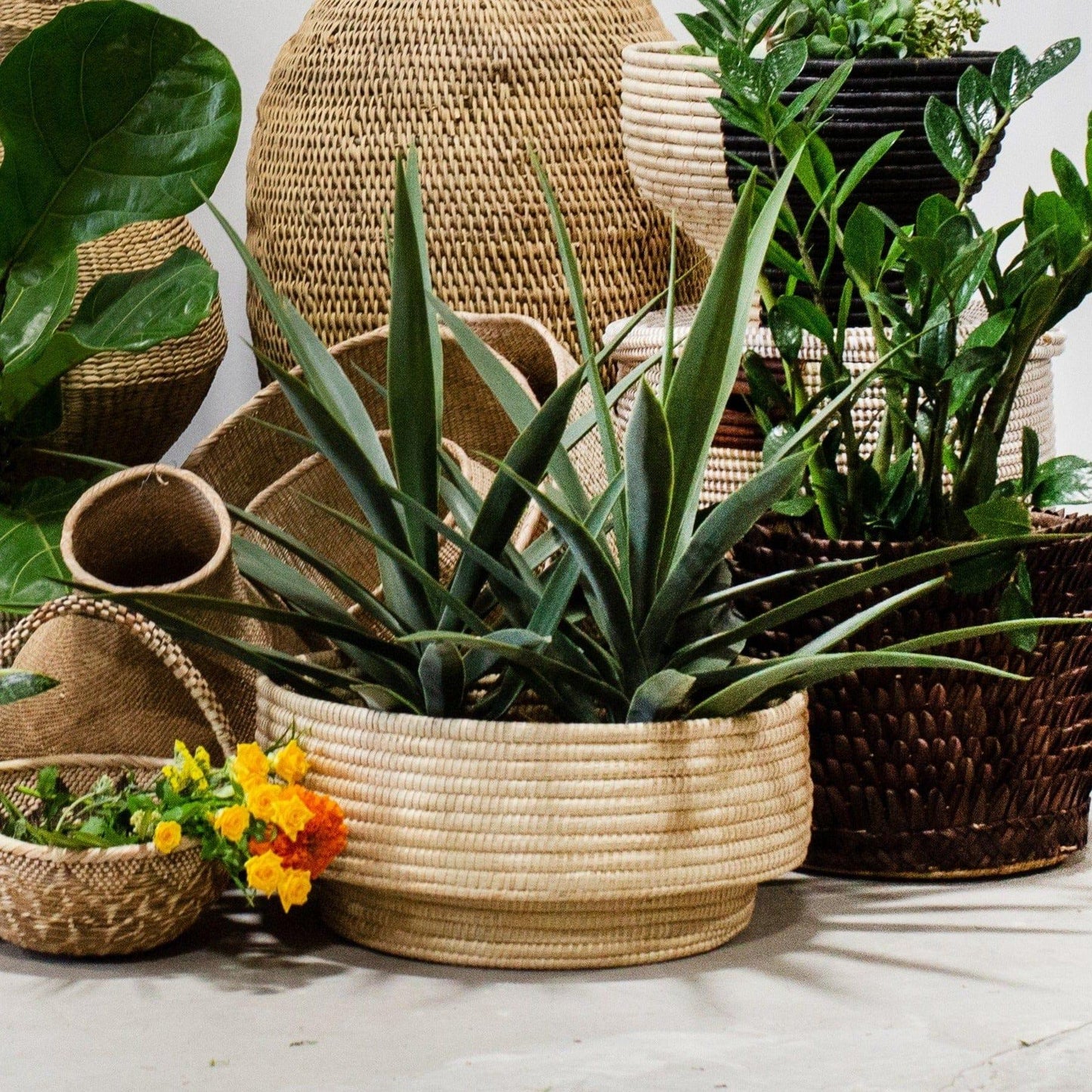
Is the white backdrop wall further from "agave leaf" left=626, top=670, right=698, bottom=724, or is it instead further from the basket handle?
"agave leaf" left=626, top=670, right=698, bottom=724

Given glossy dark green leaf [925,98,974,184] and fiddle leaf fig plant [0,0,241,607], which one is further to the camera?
fiddle leaf fig plant [0,0,241,607]

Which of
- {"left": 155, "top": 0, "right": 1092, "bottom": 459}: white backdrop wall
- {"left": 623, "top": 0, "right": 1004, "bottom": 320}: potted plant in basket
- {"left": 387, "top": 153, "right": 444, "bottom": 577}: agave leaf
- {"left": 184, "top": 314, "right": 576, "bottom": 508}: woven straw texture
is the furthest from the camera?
{"left": 155, "top": 0, "right": 1092, "bottom": 459}: white backdrop wall

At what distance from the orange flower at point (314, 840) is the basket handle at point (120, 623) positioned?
139 mm

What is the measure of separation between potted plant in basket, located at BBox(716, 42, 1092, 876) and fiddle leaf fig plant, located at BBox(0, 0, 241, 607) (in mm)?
513

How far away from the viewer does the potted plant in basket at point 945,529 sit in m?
1.10

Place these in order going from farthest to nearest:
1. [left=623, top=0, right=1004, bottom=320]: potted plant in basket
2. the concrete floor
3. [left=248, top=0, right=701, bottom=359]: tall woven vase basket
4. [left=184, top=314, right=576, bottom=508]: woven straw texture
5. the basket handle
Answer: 1. [left=248, top=0, right=701, bottom=359]: tall woven vase basket
2. [left=184, top=314, right=576, bottom=508]: woven straw texture
3. [left=623, top=0, right=1004, bottom=320]: potted plant in basket
4. the basket handle
5. the concrete floor

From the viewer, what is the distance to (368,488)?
1.00 meters

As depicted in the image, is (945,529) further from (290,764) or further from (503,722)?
(290,764)

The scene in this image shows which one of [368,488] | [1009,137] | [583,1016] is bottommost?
[583,1016]

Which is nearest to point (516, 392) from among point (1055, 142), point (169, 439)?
point (169, 439)

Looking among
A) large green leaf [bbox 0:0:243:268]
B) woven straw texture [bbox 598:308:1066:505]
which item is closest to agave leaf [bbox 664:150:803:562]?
woven straw texture [bbox 598:308:1066:505]

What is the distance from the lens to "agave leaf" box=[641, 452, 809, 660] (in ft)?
3.09

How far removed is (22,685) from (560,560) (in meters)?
0.38

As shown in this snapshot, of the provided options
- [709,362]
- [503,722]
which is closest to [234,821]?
[503,722]
